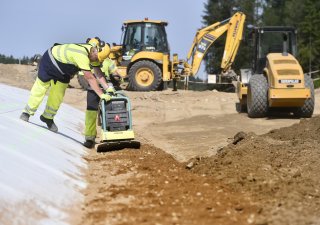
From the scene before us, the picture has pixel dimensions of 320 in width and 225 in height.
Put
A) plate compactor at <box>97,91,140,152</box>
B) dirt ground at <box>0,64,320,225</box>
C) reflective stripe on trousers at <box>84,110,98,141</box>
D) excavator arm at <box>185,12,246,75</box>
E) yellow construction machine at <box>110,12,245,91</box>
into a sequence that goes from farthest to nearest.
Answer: yellow construction machine at <box>110,12,245,91</box> → excavator arm at <box>185,12,246,75</box> → reflective stripe on trousers at <box>84,110,98,141</box> → plate compactor at <box>97,91,140,152</box> → dirt ground at <box>0,64,320,225</box>

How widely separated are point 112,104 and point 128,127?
0.45 metres

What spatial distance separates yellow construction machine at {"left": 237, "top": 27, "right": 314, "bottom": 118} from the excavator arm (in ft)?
16.2

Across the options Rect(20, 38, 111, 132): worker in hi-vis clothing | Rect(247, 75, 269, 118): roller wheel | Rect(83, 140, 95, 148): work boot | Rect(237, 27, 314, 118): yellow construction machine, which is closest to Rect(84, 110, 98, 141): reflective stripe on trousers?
Rect(83, 140, 95, 148): work boot

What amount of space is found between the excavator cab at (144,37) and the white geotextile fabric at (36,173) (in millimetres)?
13126

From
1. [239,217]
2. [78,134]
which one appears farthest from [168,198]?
[78,134]

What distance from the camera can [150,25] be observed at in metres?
21.2

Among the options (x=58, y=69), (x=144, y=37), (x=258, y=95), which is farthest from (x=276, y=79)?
(x=144, y=37)

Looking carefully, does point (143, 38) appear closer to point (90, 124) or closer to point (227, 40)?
point (227, 40)

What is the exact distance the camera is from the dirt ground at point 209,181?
4402 mm

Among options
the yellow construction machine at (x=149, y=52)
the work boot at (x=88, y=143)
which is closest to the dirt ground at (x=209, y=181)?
the work boot at (x=88, y=143)

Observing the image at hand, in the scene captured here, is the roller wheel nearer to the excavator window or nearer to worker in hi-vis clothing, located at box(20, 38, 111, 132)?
worker in hi-vis clothing, located at box(20, 38, 111, 132)

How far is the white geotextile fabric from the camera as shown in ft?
13.9

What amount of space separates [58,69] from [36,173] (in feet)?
11.2

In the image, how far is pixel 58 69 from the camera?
8.46m
